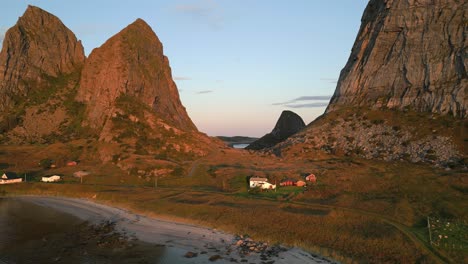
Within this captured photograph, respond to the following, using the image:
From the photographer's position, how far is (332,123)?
12456 cm

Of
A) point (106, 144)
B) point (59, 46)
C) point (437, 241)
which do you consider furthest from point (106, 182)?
point (59, 46)

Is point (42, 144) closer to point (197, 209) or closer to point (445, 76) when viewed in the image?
point (197, 209)

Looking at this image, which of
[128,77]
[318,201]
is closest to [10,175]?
[128,77]

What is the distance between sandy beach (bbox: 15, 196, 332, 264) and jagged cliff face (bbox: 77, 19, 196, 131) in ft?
253

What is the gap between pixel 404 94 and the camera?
11700cm

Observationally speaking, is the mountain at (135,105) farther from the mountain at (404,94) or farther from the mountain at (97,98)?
the mountain at (404,94)

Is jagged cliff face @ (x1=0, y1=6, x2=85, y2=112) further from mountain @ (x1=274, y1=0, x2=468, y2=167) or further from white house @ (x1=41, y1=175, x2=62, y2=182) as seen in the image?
mountain @ (x1=274, y1=0, x2=468, y2=167)

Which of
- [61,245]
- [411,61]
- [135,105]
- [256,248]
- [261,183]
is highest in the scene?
[411,61]

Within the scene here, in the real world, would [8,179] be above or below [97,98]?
below

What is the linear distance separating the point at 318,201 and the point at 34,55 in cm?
17178

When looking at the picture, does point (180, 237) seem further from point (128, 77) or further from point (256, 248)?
point (128, 77)

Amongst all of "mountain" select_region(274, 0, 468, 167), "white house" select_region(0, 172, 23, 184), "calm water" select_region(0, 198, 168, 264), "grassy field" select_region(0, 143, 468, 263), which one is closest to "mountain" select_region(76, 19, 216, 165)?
"grassy field" select_region(0, 143, 468, 263)

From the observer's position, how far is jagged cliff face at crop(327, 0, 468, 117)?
106 m

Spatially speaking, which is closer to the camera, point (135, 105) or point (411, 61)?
point (411, 61)
